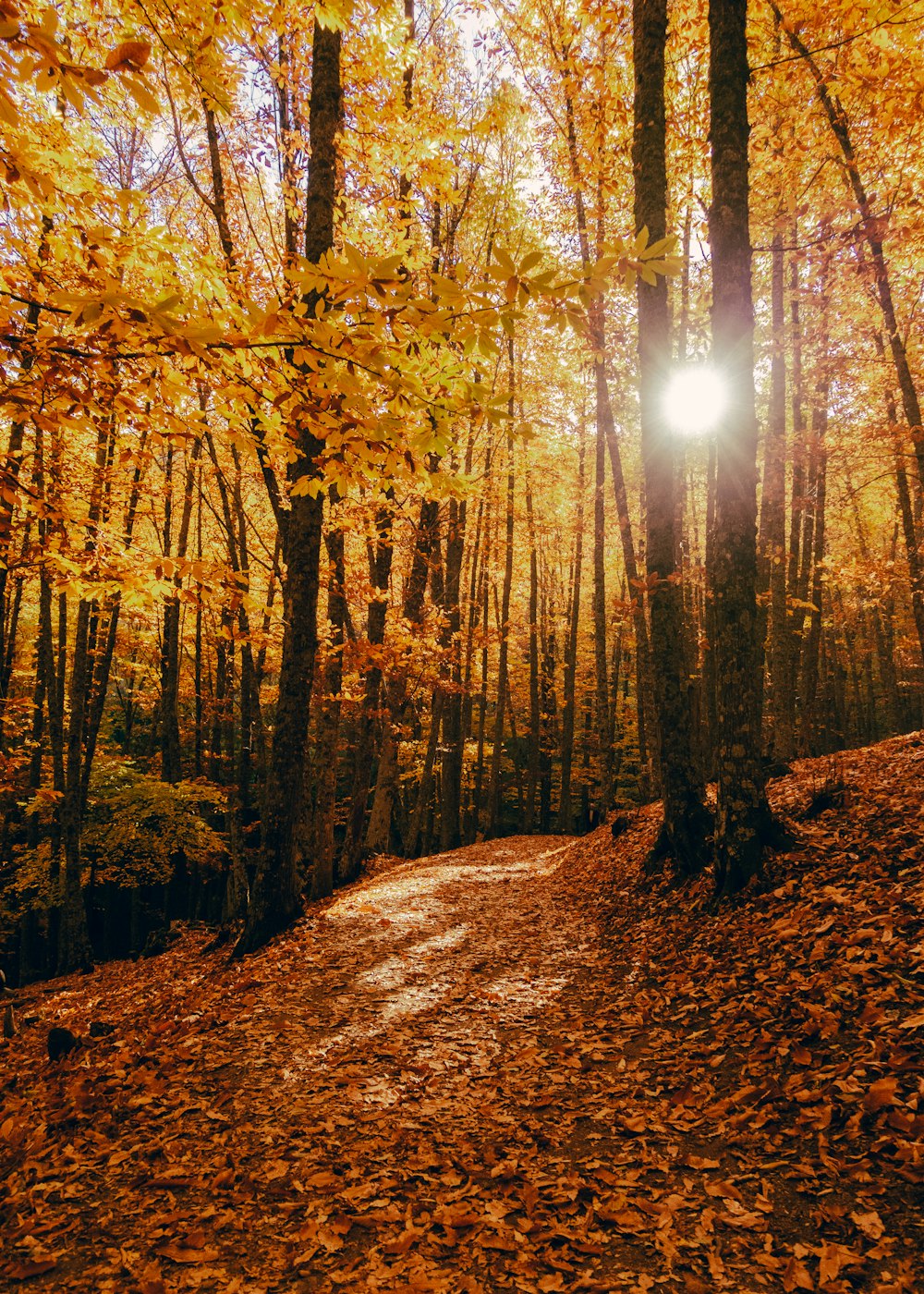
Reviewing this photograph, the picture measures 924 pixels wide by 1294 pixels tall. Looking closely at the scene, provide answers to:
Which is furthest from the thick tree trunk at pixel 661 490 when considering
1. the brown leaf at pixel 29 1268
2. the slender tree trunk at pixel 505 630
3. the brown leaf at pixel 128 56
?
the slender tree trunk at pixel 505 630

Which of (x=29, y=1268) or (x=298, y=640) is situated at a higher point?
(x=298, y=640)

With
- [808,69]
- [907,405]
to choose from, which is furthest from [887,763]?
[808,69]

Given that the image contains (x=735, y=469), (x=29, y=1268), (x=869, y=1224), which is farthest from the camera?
(x=735, y=469)

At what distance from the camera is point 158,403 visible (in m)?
3.12

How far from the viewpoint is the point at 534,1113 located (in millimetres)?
3648

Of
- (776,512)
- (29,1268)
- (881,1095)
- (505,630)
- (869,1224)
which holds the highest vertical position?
(776,512)

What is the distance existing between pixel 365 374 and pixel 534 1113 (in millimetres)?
4080

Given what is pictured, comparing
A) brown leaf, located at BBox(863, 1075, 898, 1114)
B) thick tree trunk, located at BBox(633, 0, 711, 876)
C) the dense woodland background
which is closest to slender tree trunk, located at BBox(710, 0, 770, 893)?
the dense woodland background

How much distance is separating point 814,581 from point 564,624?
1241cm

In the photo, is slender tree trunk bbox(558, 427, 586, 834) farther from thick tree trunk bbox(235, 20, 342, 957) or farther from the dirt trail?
the dirt trail

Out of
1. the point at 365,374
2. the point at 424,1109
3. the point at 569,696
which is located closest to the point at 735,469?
the point at 365,374

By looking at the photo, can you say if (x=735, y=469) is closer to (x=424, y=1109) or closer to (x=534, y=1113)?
(x=534, y=1113)

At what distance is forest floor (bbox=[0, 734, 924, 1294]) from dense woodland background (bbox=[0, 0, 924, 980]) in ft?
5.46

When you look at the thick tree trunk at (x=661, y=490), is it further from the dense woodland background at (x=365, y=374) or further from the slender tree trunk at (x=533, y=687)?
the slender tree trunk at (x=533, y=687)
